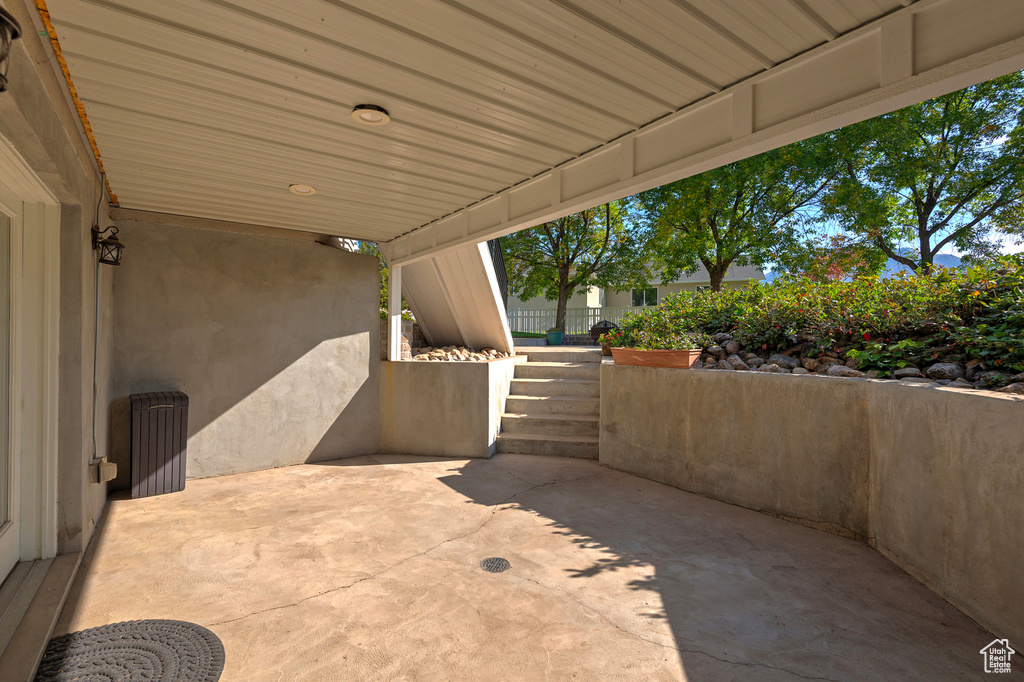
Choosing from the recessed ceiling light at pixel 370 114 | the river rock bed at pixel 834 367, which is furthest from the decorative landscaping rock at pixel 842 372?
the recessed ceiling light at pixel 370 114

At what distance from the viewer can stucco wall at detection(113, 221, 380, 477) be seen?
545 centimetres

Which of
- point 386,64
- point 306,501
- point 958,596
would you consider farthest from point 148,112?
point 958,596

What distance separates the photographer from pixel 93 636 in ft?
8.81

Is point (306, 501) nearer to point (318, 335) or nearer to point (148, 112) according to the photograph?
point (318, 335)

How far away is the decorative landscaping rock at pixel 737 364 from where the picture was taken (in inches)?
202

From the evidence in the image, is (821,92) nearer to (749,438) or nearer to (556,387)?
(749,438)

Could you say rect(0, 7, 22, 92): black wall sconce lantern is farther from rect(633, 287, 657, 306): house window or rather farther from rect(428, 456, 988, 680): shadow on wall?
rect(633, 287, 657, 306): house window

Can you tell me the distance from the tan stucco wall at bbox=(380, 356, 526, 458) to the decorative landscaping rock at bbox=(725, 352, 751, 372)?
2912 mm

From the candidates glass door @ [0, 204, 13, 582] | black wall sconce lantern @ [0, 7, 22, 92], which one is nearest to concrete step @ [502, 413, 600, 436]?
glass door @ [0, 204, 13, 582]

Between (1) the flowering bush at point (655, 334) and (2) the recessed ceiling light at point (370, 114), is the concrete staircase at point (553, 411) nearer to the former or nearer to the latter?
(1) the flowering bush at point (655, 334)

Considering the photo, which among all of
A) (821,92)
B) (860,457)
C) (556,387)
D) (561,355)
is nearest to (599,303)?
(561,355)

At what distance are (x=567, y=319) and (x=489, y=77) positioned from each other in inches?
542

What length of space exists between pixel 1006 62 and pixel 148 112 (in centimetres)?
441

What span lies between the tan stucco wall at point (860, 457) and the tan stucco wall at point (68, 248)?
192 inches
